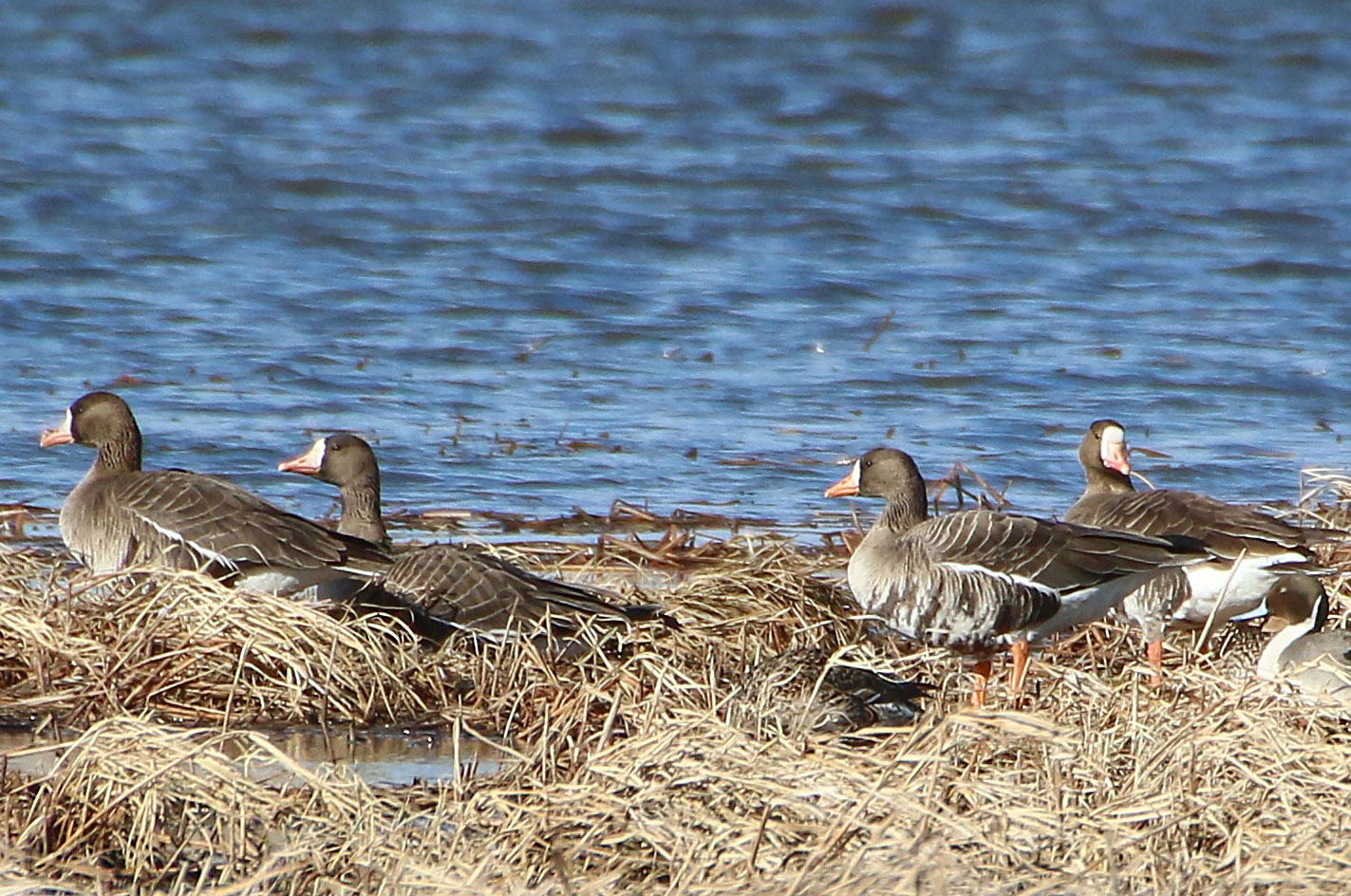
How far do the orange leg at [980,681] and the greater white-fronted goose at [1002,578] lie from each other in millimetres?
15

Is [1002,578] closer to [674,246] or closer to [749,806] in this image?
[749,806]

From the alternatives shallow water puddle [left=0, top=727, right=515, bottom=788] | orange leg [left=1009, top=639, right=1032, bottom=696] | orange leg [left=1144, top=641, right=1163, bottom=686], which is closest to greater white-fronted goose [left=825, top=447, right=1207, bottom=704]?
orange leg [left=1009, top=639, right=1032, bottom=696]

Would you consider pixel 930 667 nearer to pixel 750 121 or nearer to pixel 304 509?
pixel 304 509

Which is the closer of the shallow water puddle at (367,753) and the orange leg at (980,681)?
the shallow water puddle at (367,753)

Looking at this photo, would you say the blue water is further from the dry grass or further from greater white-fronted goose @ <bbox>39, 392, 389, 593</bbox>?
the dry grass

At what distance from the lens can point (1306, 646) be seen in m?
6.97

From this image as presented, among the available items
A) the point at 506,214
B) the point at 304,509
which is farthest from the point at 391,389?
the point at 506,214

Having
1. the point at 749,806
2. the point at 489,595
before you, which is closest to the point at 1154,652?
the point at 489,595

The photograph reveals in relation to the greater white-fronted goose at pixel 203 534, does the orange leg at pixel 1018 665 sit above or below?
below

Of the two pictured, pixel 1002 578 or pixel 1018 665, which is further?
pixel 1002 578

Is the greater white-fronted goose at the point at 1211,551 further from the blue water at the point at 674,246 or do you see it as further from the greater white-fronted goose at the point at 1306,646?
the blue water at the point at 674,246

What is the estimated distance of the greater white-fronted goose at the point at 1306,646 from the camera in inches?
241

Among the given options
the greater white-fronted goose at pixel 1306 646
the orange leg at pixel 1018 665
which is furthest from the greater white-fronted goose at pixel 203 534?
the greater white-fronted goose at pixel 1306 646

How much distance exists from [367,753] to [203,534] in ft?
6.74
